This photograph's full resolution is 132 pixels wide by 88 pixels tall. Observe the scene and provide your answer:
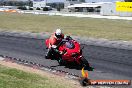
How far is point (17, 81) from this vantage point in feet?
33.2

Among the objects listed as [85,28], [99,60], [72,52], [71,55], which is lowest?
[85,28]

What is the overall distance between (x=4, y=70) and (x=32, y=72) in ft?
3.11

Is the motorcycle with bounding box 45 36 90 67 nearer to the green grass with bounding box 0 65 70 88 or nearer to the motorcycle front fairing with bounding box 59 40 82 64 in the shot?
the motorcycle front fairing with bounding box 59 40 82 64

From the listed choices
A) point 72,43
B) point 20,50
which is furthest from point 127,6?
point 72,43

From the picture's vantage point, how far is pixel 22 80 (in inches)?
407

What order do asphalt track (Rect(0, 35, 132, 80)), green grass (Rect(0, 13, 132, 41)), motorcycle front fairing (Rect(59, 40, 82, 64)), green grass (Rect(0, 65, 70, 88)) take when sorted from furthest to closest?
green grass (Rect(0, 13, 132, 41))
motorcycle front fairing (Rect(59, 40, 82, 64))
asphalt track (Rect(0, 35, 132, 80))
green grass (Rect(0, 65, 70, 88))

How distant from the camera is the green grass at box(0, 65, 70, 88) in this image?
381 inches

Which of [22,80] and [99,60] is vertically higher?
[22,80]

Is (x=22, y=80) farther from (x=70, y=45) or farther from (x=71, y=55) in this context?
(x=70, y=45)

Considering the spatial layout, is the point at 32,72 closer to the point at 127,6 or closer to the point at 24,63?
the point at 24,63

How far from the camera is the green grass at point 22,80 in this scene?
967 centimetres

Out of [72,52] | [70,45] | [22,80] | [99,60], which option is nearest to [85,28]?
[99,60]

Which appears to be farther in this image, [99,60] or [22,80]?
[99,60]

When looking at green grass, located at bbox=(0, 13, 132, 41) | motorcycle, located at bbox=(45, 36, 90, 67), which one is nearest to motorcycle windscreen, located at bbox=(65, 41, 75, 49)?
motorcycle, located at bbox=(45, 36, 90, 67)
